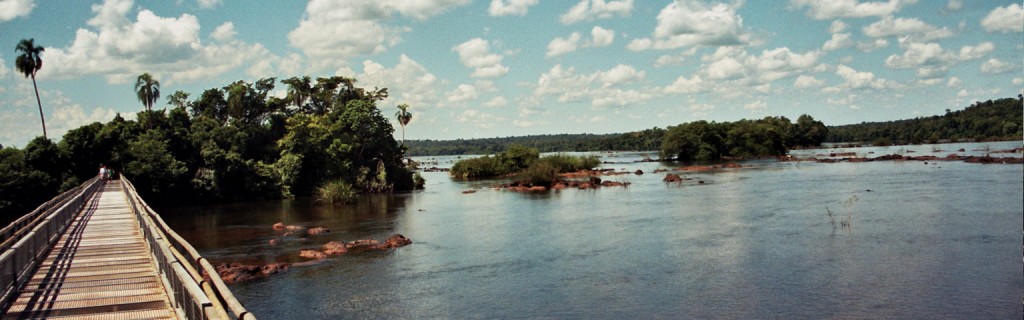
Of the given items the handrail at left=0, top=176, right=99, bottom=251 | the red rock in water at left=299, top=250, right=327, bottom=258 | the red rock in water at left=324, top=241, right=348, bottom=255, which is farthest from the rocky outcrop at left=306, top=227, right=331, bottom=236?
the handrail at left=0, top=176, right=99, bottom=251

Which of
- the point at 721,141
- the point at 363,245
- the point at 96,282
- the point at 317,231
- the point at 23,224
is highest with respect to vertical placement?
the point at 721,141

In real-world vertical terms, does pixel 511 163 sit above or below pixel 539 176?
above

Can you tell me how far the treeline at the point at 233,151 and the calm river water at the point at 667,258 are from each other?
13591 millimetres

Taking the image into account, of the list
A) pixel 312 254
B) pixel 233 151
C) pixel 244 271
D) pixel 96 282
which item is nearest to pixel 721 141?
pixel 233 151

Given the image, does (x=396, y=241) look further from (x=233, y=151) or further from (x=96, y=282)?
(x=233, y=151)

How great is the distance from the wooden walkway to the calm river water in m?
5.47

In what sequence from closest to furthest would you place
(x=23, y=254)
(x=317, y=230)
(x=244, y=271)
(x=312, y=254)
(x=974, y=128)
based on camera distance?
(x=23, y=254), (x=244, y=271), (x=312, y=254), (x=317, y=230), (x=974, y=128)

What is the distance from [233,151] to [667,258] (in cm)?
5330

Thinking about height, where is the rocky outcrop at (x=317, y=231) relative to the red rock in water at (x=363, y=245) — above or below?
above

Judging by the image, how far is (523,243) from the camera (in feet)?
116

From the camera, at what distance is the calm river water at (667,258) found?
22094 millimetres

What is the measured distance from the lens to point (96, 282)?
13.9m

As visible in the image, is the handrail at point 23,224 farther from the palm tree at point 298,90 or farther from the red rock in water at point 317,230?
the palm tree at point 298,90

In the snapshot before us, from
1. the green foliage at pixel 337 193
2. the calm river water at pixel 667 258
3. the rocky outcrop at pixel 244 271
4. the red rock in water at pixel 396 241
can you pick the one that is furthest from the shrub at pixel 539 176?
the rocky outcrop at pixel 244 271
